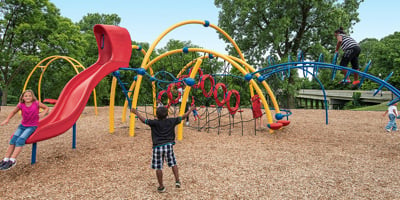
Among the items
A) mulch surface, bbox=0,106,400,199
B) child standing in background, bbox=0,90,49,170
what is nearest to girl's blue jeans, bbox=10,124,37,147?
child standing in background, bbox=0,90,49,170

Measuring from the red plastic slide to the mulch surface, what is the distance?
806mm

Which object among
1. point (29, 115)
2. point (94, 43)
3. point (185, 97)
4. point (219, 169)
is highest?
point (94, 43)

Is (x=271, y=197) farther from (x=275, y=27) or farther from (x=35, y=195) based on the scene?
(x=275, y=27)

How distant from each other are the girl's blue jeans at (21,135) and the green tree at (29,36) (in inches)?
534

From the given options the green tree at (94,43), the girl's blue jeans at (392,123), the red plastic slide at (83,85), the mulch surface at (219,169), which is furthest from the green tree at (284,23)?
the green tree at (94,43)

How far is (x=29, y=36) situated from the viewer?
54.0 ft

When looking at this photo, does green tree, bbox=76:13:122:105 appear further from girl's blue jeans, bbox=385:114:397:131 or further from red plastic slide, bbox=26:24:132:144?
girl's blue jeans, bbox=385:114:397:131

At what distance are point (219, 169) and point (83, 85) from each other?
3597 millimetres

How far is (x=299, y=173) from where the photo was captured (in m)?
4.06

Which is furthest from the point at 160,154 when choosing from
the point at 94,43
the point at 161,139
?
the point at 94,43

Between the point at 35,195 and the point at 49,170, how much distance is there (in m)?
1.01

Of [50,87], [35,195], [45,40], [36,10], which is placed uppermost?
[36,10]

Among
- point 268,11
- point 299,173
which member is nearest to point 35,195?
point 299,173

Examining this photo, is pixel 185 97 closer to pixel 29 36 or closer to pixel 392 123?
pixel 392 123
